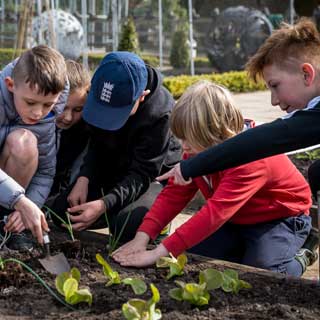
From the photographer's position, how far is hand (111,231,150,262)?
10.4 ft

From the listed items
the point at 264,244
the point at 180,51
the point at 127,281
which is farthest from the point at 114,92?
the point at 180,51

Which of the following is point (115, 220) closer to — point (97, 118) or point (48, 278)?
point (97, 118)

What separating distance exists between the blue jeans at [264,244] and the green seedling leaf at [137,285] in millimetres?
874

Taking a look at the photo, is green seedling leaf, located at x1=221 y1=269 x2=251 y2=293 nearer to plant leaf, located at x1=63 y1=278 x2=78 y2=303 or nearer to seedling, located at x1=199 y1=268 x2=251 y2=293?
seedling, located at x1=199 y1=268 x2=251 y2=293

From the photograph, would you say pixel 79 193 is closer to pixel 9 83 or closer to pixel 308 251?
pixel 9 83

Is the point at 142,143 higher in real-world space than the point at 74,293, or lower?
higher

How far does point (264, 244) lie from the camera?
345 cm

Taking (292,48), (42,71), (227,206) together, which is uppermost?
(292,48)

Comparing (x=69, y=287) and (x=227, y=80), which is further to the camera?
(x=227, y=80)

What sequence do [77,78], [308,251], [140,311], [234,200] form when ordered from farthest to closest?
[77,78]
[308,251]
[234,200]
[140,311]

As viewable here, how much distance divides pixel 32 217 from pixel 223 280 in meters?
0.81

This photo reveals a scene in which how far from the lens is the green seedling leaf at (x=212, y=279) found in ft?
8.64

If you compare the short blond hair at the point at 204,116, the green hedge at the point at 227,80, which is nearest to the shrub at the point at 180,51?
the green hedge at the point at 227,80

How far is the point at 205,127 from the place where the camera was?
124 inches
